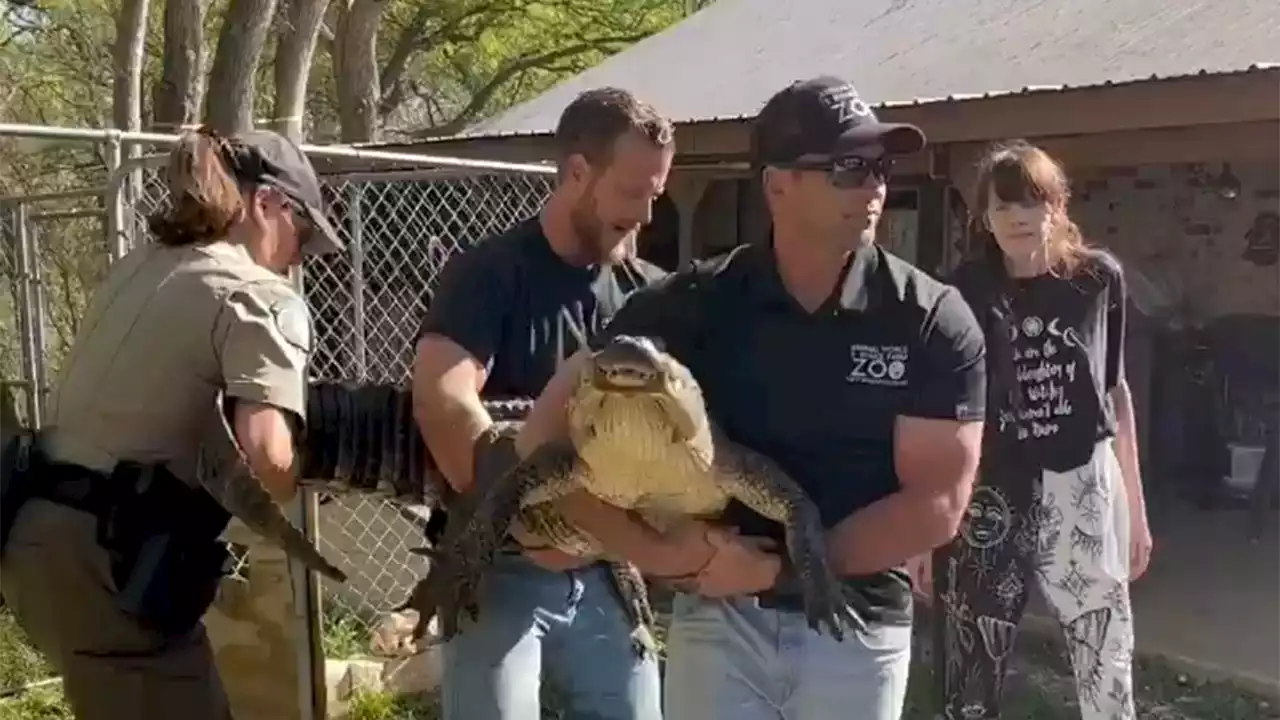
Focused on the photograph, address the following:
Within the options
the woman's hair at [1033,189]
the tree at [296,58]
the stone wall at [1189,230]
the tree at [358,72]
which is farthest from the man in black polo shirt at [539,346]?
the tree at [358,72]

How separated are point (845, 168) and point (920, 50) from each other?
6.63 meters

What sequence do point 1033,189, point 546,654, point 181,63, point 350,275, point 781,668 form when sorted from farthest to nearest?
point 181,63
point 350,275
point 1033,189
point 546,654
point 781,668

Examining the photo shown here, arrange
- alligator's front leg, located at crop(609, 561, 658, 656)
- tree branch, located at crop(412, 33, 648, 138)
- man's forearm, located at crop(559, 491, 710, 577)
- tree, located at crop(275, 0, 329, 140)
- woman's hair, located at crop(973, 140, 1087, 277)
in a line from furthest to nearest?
tree branch, located at crop(412, 33, 648, 138)
tree, located at crop(275, 0, 329, 140)
woman's hair, located at crop(973, 140, 1087, 277)
alligator's front leg, located at crop(609, 561, 658, 656)
man's forearm, located at crop(559, 491, 710, 577)

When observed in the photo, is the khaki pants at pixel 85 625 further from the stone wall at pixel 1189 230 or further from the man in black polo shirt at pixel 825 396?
the stone wall at pixel 1189 230

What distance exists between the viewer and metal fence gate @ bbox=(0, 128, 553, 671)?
213 inches

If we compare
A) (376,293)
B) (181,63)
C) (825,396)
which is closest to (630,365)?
(825,396)

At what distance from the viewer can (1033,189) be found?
12.5 ft

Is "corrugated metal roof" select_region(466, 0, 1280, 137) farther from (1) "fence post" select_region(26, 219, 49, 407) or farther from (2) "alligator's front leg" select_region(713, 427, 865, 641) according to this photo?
(2) "alligator's front leg" select_region(713, 427, 865, 641)

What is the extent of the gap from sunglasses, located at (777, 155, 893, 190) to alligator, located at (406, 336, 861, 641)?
396 mm

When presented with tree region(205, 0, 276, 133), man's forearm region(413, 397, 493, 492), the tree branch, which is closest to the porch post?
tree region(205, 0, 276, 133)

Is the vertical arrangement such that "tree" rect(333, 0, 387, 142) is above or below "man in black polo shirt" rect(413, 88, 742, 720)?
above

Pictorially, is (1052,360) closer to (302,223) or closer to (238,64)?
(302,223)

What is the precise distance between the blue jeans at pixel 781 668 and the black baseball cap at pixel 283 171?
107 cm

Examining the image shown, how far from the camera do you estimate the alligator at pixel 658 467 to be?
7.80 ft
